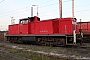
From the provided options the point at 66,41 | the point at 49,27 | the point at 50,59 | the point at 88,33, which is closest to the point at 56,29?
the point at 49,27

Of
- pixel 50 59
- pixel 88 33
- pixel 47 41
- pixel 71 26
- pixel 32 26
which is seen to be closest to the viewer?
pixel 50 59

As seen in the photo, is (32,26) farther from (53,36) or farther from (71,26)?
(71,26)

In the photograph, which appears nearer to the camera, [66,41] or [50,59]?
[50,59]

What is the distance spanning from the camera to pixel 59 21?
17734 mm

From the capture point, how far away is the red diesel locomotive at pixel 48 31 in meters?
16.7

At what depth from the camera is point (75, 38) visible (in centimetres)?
1587

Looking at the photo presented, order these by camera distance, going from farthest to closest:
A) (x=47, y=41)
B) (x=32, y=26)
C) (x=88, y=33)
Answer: (x=88, y=33), (x=32, y=26), (x=47, y=41)

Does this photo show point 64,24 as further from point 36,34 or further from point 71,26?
point 36,34

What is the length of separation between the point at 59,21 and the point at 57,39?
1894mm

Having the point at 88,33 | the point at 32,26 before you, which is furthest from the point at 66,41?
the point at 88,33

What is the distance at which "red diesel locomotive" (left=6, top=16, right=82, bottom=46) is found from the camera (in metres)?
16.7

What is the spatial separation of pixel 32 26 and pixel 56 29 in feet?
12.4

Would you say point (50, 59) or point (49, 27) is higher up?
point (49, 27)

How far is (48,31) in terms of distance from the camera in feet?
59.8
